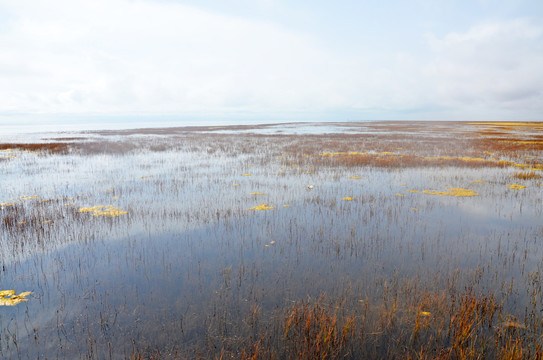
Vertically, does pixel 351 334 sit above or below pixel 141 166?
below

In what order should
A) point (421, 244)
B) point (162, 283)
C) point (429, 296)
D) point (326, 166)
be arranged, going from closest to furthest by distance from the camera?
point (429, 296)
point (162, 283)
point (421, 244)
point (326, 166)

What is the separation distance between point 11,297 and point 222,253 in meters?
4.63

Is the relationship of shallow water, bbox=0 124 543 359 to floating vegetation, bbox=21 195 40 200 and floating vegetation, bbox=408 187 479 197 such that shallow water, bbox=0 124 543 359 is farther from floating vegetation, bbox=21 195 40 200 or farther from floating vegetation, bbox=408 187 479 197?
floating vegetation, bbox=408 187 479 197

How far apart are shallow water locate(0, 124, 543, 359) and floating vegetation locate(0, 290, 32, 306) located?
0.22 m

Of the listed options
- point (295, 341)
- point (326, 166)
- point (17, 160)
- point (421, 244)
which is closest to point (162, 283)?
point (295, 341)

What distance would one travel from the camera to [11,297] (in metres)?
6.16

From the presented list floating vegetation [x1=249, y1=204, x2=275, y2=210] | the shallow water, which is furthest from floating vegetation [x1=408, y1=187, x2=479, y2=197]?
floating vegetation [x1=249, y1=204, x2=275, y2=210]

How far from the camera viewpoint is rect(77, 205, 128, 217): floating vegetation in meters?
11.6

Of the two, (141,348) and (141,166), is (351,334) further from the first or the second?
(141,166)

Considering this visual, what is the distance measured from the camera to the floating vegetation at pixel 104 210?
11.6 meters

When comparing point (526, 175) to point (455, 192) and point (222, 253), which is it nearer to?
point (455, 192)

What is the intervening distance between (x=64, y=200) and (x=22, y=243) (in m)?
5.26

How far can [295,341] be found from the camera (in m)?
4.85

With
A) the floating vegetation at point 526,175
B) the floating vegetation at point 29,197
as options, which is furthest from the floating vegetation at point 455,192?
the floating vegetation at point 29,197
